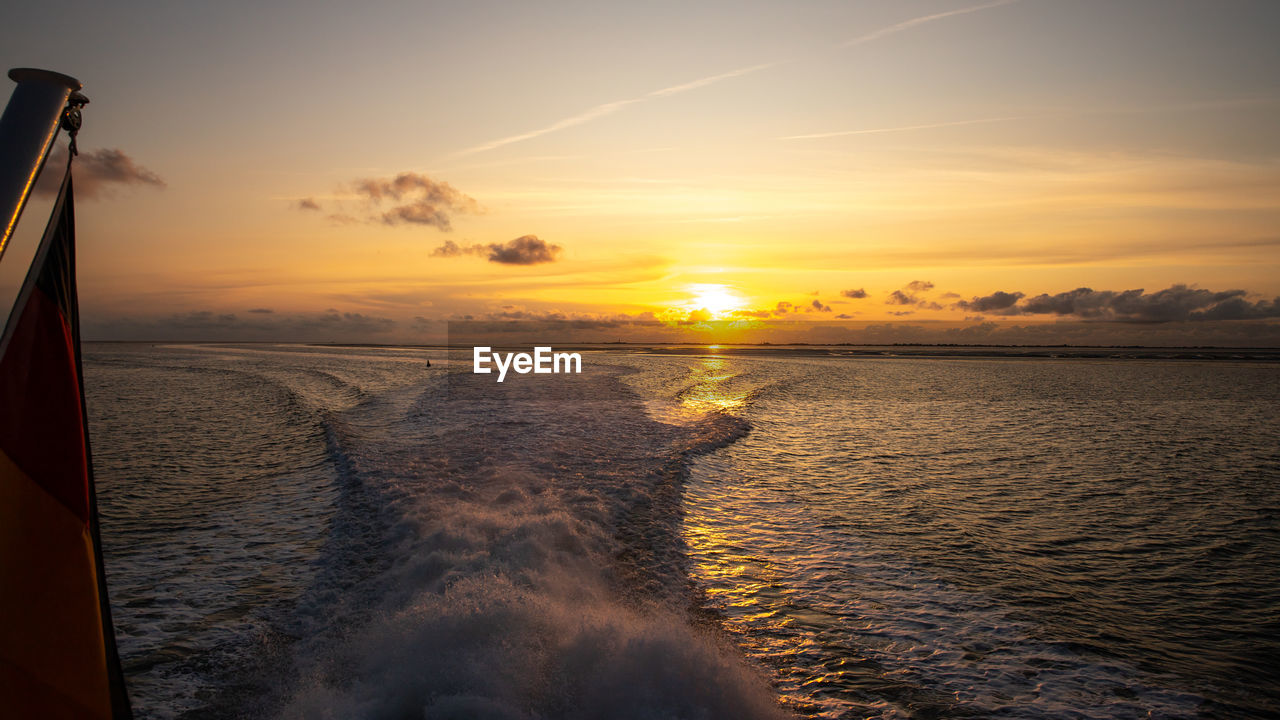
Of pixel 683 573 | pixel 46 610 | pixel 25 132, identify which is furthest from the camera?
pixel 683 573

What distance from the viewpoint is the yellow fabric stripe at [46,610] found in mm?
2465

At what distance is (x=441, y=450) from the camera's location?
57.1 feet

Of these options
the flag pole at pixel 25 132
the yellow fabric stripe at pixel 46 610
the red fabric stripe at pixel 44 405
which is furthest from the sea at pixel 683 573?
the flag pole at pixel 25 132

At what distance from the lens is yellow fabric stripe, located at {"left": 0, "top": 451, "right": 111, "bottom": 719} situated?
8.09 ft

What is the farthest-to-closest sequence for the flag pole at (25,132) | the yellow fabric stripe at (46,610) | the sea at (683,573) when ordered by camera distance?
the sea at (683,573), the yellow fabric stripe at (46,610), the flag pole at (25,132)

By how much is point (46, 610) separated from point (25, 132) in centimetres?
204

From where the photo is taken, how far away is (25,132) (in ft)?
6.41

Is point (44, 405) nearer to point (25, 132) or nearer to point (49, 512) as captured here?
point (49, 512)

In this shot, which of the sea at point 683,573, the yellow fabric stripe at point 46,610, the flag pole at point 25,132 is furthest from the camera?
the sea at point 683,573

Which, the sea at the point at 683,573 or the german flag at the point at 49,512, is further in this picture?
the sea at the point at 683,573

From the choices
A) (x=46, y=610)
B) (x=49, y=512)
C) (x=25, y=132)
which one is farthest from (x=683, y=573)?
(x=25, y=132)

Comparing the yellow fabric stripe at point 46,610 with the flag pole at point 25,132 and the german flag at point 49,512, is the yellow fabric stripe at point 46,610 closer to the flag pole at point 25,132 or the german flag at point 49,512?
the german flag at point 49,512

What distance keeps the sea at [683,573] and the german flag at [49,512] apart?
3529mm

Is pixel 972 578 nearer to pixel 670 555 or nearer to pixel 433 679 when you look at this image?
pixel 670 555
